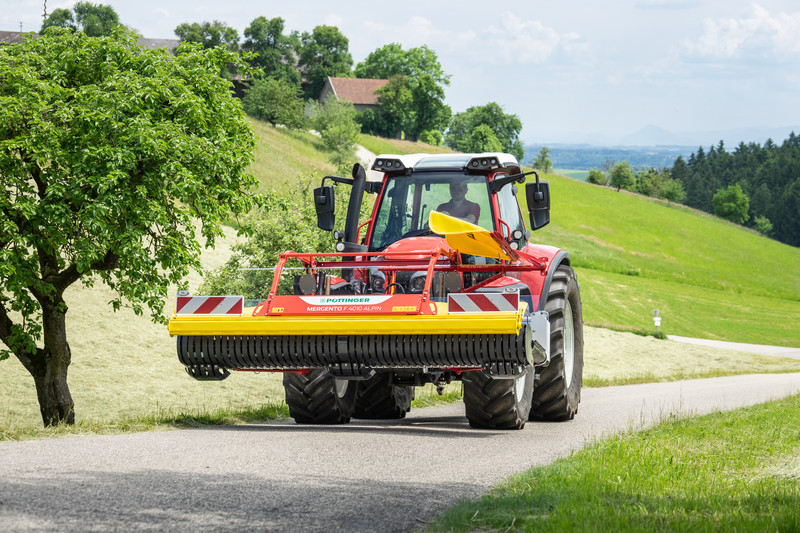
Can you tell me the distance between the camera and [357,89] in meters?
118

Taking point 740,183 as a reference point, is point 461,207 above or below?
above

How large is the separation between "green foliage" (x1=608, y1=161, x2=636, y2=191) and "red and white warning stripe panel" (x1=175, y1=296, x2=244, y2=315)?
156 metres

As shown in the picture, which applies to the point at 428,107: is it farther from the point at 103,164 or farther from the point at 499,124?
the point at 103,164

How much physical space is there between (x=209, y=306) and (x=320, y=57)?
12196 cm

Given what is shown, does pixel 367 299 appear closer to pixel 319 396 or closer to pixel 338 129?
pixel 319 396

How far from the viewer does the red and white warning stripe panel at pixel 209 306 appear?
28.5 feet

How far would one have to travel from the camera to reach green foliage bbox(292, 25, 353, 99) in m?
124

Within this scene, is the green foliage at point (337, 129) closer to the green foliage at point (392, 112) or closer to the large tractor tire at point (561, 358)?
the green foliage at point (392, 112)

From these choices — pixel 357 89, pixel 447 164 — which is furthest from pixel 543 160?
pixel 447 164

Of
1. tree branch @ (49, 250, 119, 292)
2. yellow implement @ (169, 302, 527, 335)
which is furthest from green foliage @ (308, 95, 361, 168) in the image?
yellow implement @ (169, 302, 527, 335)

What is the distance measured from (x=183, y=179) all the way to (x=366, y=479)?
8.41 m

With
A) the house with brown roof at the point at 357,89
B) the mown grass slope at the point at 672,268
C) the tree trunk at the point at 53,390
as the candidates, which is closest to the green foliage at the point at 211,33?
the house with brown roof at the point at 357,89

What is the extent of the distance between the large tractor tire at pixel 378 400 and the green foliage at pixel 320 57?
378 ft

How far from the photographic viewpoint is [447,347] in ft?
26.7
